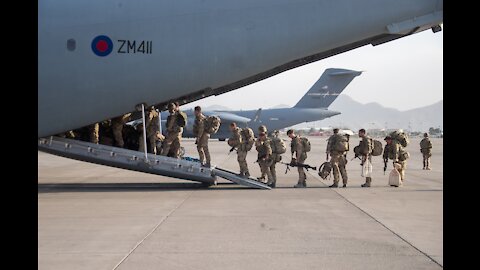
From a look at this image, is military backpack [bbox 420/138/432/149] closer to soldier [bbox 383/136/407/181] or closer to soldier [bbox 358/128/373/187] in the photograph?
soldier [bbox 383/136/407/181]

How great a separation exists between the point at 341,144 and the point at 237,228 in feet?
23.2

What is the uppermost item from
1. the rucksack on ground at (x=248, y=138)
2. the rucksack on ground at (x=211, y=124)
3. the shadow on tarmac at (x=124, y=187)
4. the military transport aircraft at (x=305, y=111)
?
the military transport aircraft at (x=305, y=111)

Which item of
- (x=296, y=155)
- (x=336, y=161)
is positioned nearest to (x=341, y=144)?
(x=336, y=161)

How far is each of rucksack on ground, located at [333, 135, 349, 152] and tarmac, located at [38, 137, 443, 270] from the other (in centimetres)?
123

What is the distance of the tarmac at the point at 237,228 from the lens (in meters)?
6.48

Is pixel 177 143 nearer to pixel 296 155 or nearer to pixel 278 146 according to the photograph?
pixel 278 146

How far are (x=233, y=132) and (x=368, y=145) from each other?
390cm

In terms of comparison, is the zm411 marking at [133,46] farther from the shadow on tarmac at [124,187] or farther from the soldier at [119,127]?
the shadow on tarmac at [124,187]

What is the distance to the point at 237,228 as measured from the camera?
27.9 ft

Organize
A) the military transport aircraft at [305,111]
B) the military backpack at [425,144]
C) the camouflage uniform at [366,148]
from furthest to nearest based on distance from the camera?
the military transport aircraft at [305,111] < the military backpack at [425,144] < the camouflage uniform at [366,148]

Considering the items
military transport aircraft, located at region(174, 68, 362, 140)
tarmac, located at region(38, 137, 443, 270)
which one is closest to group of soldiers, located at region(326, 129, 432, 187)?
tarmac, located at region(38, 137, 443, 270)

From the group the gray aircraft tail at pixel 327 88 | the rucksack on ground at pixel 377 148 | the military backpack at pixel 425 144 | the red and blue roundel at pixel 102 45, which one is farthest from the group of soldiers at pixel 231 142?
the gray aircraft tail at pixel 327 88

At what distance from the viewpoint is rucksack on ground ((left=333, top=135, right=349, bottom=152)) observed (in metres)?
14.9

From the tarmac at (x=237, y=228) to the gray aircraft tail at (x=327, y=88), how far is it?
41.1 meters
